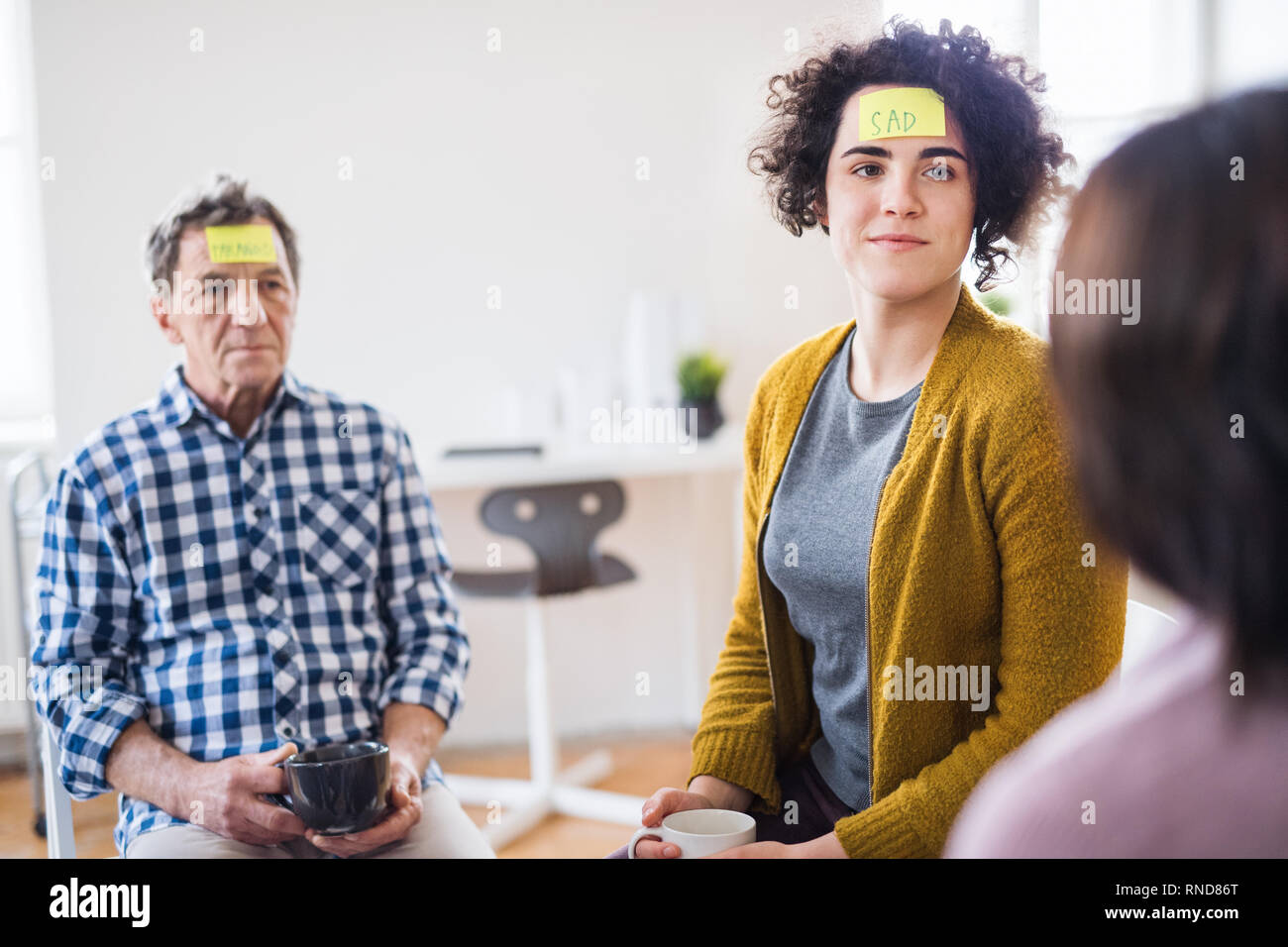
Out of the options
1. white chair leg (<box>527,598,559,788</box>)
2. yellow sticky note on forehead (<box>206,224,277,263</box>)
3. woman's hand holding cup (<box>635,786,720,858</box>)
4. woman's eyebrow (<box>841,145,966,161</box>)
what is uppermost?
woman's eyebrow (<box>841,145,966,161</box>)

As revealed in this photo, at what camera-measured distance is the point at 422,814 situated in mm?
1192

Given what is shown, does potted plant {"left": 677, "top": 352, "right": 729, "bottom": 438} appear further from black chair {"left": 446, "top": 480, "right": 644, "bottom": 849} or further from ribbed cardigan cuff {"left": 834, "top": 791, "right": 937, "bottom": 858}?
ribbed cardigan cuff {"left": 834, "top": 791, "right": 937, "bottom": 858}

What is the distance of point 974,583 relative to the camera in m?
0.93

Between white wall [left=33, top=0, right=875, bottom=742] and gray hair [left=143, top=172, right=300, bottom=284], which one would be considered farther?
white wall [left=33, top=0, right=875, bottom=742]

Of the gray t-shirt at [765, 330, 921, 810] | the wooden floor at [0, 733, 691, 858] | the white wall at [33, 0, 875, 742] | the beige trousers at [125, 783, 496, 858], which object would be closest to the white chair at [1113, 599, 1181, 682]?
the gray t-shirt at [765, 330, 921, 810]

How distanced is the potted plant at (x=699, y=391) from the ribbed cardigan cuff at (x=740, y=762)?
1507 mm

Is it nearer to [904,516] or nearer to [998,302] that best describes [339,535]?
[904,516]

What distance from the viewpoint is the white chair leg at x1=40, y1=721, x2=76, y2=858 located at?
1.17 meters

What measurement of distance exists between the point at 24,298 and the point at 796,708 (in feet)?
8.08

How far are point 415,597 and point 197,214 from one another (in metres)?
0.55

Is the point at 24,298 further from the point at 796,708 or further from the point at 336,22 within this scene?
the point at 796,708

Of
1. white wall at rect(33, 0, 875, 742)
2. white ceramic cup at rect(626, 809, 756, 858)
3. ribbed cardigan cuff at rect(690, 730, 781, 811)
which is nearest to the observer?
white ceramic cup at rect(626, 809, 756, 858)

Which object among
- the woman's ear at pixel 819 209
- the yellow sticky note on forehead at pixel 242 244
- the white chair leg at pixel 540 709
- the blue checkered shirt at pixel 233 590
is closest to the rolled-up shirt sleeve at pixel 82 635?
the blue checkered shirt at pixel 233 590

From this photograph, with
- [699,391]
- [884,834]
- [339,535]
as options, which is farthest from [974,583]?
[699,391]
